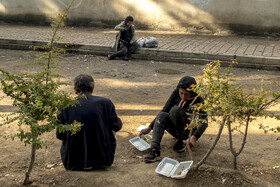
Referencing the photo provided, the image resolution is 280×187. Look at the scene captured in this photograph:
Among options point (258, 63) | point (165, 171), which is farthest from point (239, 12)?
point (165, 171)

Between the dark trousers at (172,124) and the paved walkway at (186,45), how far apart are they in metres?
5.78

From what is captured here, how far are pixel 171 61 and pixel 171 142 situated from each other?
5677 millimetres

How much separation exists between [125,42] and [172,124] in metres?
6.29

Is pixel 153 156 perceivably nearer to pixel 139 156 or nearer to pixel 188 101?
pixel 139 156

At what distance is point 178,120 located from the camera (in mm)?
4707

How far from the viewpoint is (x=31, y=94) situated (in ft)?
11.0

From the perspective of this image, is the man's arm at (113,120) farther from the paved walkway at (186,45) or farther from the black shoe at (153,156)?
the paved walkway at (186,45)

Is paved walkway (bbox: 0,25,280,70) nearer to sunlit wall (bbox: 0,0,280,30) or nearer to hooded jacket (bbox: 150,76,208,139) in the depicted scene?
sunlit wall (bbox: 0,0,280,30)

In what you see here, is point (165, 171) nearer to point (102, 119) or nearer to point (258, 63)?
point (102, 119)

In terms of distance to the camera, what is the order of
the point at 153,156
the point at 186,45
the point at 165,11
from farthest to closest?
the point at 165,11 < the point at 186,45 < the point at 153,156

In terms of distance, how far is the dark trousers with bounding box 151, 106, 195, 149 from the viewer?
4.66 metres

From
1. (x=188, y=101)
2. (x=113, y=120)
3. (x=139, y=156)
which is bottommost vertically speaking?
(x=139, y=156)

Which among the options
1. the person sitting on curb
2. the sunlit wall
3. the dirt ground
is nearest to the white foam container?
the dirt ground

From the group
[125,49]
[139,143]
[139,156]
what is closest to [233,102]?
[139,156]
